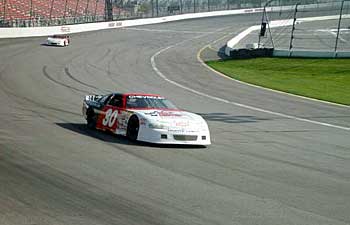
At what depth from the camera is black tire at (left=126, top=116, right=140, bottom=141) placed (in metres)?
15.2

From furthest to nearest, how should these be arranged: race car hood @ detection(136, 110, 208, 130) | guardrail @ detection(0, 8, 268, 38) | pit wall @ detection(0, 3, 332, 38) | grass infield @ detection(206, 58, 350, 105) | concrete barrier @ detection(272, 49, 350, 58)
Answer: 1. pit wall @ detection(0, 3, 332, 38)
2. guardrail @ detection(0, 8, 268, 38)
3. concrete barrier @ detection(272, 49, 350, 58)
4. grass infield @ detection(206, 58, 350, 105)
5. race car hood @ detection(136, 110, 208, 130)

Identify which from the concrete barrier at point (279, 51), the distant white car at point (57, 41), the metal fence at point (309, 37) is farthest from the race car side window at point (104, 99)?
the distant white car at point (57, 41)

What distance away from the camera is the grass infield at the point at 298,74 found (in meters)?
31.2

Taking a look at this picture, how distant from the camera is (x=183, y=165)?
12398mm

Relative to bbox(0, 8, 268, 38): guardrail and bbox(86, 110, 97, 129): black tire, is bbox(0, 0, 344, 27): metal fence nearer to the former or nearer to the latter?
bbox(0, 8, 268, 38): guardrail

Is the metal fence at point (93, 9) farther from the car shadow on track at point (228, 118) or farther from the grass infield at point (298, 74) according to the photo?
the car shadow on track at point (228, 118)

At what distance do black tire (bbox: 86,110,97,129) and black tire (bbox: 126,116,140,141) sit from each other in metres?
1.95

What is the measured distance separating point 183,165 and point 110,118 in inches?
169

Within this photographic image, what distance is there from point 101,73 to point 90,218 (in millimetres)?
30049

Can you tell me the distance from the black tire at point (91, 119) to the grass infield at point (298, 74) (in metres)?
12.9

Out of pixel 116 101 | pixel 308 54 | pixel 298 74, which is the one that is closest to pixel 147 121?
pixel 116 101

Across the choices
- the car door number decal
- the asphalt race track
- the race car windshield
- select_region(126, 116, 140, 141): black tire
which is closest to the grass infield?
the asphalt race track

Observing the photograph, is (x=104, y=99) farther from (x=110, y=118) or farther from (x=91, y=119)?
(x=110, y=118)

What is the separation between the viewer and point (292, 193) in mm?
10195
